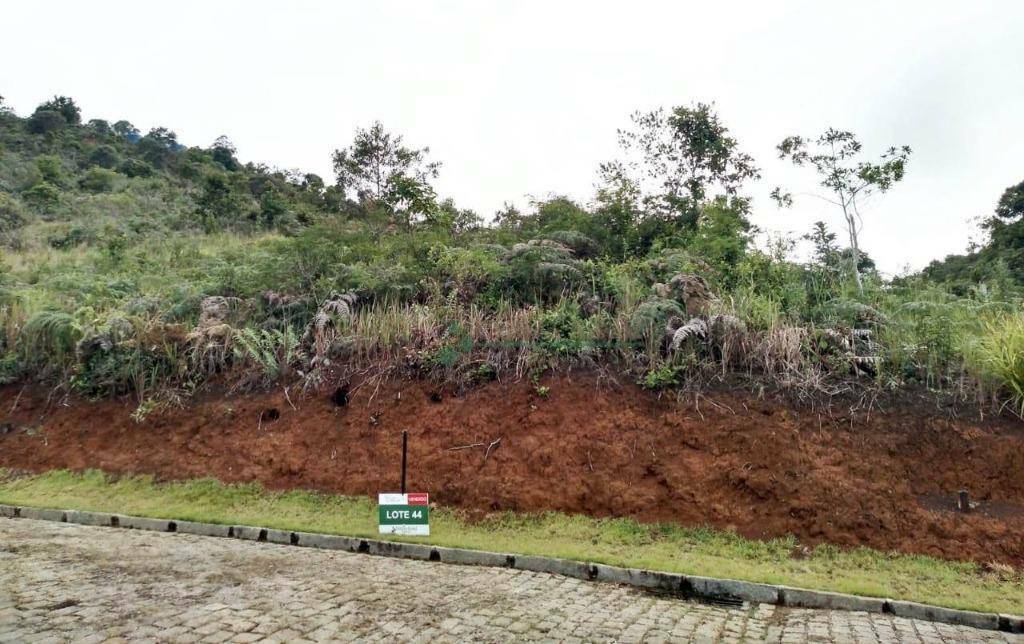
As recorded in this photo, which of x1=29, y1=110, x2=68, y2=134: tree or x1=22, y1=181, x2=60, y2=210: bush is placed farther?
x1=29, y1=110, x2=68, y2=134: tree

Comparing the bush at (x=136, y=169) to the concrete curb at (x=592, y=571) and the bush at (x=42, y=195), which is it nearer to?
the bush at (x=42, y=195)

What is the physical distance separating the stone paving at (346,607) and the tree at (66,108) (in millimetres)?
49293

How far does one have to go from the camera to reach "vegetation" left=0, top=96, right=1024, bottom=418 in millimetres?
9117

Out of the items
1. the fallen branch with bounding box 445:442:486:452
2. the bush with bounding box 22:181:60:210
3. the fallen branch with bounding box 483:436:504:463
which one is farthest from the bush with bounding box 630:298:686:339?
the bush with bounding box 22:181:60:210

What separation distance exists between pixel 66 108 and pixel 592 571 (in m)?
54.2

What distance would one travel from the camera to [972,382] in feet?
27.0

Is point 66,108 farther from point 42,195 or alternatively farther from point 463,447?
point 463,447

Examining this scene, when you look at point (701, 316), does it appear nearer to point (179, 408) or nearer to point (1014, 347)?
point (1014, 347)

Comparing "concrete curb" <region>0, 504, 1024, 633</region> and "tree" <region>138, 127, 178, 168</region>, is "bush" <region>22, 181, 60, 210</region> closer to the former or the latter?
"tree" <region>138, 127, 178, 168</region>

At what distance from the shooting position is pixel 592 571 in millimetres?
6695

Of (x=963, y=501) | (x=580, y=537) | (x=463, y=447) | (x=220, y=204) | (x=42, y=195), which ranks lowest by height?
(x=580, y=537)

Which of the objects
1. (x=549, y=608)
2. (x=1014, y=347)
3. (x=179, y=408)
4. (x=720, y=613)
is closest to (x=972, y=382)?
(x=1014, y=347)

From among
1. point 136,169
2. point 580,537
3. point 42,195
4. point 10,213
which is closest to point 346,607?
point 580,537

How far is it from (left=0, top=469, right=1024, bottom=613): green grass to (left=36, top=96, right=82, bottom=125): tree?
45042mm
